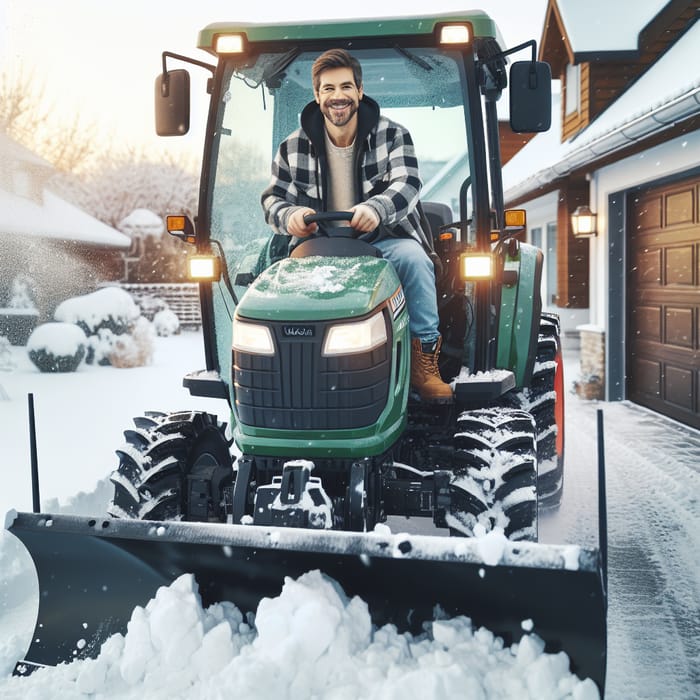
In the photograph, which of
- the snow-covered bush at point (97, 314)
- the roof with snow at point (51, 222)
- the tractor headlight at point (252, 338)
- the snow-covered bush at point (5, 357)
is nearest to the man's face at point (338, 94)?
the tractor headlight at point (252, 338)

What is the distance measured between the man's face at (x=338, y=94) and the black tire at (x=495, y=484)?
1397mm

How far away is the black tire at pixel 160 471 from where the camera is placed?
324 cm

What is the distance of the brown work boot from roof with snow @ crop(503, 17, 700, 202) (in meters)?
3.89

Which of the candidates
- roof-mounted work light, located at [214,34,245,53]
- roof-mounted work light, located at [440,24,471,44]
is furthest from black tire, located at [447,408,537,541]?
roof-mounted work light, located at [214,34,245,53]

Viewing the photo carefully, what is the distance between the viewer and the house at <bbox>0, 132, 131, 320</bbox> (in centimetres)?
2100

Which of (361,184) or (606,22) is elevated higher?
(606,22)

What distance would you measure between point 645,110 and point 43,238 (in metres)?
19.3

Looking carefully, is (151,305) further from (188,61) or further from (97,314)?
(188,61)

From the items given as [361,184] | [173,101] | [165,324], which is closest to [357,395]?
[361,184]

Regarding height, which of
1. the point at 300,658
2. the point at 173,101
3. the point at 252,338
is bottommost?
the point at 300,658

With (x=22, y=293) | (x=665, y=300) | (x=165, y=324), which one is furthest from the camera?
(x=165, y=324)

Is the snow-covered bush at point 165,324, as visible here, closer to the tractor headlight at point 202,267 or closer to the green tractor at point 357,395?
the green tractor at point 357,395

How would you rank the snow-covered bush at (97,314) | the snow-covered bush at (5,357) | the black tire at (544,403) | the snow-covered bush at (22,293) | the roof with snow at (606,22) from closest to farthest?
the black tire at (544,403) → the roof with snow at (606,22) → the snow-covered bush at (5,357) → the snow-covered bush at (97,314) → the snow-covered bush at (22,293)

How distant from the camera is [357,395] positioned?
9.35 feet
